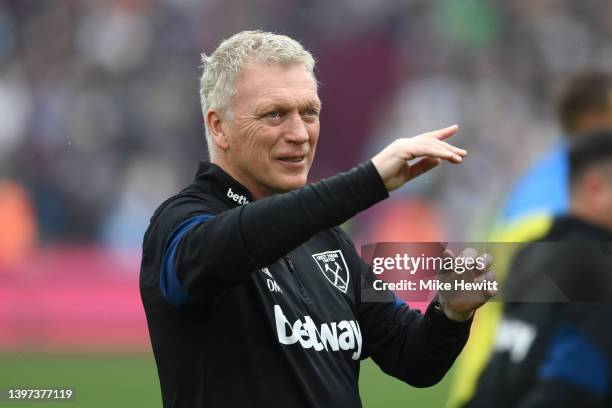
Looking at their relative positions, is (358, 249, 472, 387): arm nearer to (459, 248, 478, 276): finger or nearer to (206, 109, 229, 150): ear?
(459, 248, 478, 276): finger

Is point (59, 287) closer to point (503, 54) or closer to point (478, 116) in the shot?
point (478, 116)

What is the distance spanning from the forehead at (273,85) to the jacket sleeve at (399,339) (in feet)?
1.68

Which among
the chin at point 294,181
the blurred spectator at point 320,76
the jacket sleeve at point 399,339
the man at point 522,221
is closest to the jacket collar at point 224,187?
the chin at point 294,181

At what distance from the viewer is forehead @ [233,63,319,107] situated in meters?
2.53

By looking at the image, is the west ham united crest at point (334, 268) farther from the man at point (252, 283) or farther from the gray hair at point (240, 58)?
the gray hair at point (240, 58)

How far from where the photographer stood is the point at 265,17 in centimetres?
1117

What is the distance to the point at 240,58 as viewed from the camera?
2.60 meters

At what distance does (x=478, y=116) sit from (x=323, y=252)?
309 inches

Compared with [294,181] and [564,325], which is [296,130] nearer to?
[294,181]

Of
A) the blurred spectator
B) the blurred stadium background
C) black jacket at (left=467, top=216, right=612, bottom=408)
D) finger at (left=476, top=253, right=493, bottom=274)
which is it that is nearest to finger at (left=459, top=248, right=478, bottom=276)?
finger at (left=476, top=253, right=493, bottom=274)

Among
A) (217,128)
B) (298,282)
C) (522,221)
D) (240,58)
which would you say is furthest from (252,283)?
(522,221)

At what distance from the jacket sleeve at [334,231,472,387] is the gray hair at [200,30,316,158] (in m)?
0.57

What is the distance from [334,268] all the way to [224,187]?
0.39 metres

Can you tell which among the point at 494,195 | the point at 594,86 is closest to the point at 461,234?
the point at 494,195
